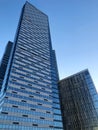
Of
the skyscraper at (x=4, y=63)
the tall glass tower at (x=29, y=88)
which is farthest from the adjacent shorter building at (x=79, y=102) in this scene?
the skyscraper at (x=4, y=63)

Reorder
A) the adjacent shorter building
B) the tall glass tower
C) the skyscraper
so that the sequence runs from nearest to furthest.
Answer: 1. the tall glass tower
2. the adjacent shorter building
3. the skyscraper

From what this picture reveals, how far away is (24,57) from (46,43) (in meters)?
35.8

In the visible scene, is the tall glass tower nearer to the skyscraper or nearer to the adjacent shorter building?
the adjacent shorter building

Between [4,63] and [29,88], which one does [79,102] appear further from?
[4,63]

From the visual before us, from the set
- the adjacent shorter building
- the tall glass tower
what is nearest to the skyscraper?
the tall glass tower

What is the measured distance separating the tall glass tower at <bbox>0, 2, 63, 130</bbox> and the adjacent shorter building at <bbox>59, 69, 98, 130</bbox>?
355 inches

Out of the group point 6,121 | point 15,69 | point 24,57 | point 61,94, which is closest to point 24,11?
point 24,57

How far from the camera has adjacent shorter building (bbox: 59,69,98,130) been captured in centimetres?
6912

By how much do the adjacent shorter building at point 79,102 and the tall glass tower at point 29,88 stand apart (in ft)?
29.6

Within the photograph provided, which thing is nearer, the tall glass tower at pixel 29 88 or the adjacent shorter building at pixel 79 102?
the tall glass tower at pixel 29 88

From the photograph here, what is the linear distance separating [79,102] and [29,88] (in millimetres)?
34037

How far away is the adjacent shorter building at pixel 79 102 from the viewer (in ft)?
227

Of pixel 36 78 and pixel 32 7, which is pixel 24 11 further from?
pixel 36 78

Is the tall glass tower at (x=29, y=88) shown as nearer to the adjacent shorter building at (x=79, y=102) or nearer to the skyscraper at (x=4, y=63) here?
the adjacent shorter building at (x=79, y=102)
